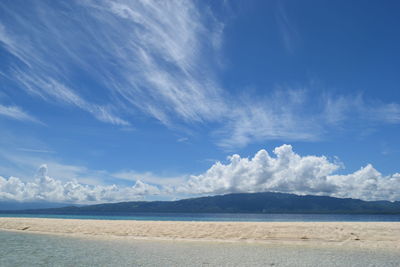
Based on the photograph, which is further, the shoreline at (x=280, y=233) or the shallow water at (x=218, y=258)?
the shoreline at (x=280, y=233)

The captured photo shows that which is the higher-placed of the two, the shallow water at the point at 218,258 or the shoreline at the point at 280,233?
the shoreline at the point at 280,233

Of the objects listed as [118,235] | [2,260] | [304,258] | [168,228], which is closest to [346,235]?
[304,258]

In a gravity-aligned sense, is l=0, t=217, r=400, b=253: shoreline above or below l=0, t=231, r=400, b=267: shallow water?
above

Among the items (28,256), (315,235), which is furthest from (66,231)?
(315,235)

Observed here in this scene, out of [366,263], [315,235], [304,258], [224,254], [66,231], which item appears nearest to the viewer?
[366,263]

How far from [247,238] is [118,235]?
1613cm

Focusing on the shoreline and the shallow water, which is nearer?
the shallow water

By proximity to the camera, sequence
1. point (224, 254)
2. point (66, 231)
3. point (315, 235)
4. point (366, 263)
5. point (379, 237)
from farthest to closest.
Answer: point (66, 231) < point (315, 235) < point (379, 237) < point (224, 254) < point (366, 263)

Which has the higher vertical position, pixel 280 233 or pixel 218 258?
pixel 280 233

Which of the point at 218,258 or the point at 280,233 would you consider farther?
the point at 280,233

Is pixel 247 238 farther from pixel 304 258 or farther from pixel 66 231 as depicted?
pixel 66 231

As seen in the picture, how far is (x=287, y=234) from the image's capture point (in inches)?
1061

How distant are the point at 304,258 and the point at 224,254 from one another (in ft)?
17.1

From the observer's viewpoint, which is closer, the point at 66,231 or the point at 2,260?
the point at 2,260
